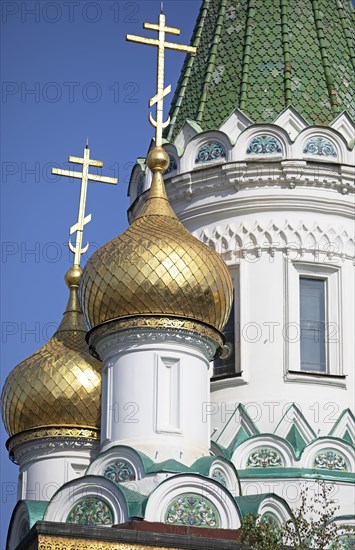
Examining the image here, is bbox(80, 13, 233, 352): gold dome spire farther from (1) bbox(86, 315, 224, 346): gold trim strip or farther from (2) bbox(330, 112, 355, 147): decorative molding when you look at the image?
(2) bbox(330, 112, 355, 147): decorative molding

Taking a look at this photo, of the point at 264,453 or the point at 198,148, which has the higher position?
the point at 198,148

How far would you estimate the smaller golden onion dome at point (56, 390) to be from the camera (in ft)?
60.9

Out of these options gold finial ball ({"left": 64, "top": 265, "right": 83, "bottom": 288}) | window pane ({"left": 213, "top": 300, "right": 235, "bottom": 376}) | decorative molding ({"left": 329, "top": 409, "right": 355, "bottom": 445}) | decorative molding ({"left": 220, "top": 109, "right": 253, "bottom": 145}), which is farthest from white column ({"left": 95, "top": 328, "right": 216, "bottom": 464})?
decorative molding ({"left": 220, "top": 109, "right": 253, "bottom": 145})

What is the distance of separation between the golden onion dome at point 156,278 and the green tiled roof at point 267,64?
256cm

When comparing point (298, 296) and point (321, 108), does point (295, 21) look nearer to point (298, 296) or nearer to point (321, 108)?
point (321, 108)

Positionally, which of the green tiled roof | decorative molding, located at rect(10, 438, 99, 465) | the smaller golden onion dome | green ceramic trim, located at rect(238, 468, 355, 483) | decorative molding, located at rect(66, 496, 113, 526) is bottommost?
decorative molding, located at rect(66, 496, 113, 526)

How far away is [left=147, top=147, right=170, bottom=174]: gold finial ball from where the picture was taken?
60.5 feet

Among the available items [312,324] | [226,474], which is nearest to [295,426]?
[312,324]

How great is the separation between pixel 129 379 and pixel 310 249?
304cm

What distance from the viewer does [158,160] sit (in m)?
18.5

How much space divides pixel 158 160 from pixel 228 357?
216 cm

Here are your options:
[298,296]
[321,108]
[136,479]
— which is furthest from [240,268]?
[136,479]

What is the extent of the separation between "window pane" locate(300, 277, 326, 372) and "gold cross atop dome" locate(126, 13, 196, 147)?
7.16 ft

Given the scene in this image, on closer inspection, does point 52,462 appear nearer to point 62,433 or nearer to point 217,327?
point 62,433
